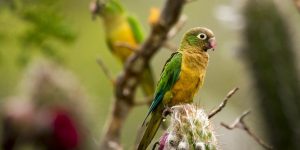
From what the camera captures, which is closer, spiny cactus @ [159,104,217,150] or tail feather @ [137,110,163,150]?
spiny cactus @ [159,104,217,150]

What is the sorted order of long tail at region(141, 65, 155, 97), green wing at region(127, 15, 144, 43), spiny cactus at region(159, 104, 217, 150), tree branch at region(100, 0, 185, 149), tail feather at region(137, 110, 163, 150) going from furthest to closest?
green wing at region(127, 15, 144, 43) → long tail at region(141, 65, 155, 97) → tree branch at region(100, 0, 185, 149) → tail feather at region(137, 110, 163, 150) → spiny cactus at region(159, 104, 217, 150)

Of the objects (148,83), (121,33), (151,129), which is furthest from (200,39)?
(121,33)

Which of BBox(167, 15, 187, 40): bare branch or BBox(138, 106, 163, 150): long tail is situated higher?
BBox(167, 15, 187, 40): bare branch

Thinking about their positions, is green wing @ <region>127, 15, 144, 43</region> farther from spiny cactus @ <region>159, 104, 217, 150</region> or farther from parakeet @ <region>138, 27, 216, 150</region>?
spiny cactus @ <region>159, 104, 217, 150</region>

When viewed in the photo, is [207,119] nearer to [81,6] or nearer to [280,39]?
[280,39]

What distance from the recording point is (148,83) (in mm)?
7340

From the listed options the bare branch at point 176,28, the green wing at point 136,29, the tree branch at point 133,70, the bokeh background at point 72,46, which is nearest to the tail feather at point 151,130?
the bokeh background at point 72,46

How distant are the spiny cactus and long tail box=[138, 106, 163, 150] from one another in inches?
12.0

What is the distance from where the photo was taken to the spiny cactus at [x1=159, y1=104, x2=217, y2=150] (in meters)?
4.18

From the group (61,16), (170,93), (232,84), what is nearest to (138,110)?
(232,84)

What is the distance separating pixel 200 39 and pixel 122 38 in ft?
9.68

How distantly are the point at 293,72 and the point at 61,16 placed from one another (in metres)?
1.78

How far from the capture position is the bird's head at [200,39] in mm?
4535

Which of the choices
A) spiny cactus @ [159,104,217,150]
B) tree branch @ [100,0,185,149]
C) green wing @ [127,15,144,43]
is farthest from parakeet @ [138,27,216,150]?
green wing @ [127,15,144,43]
